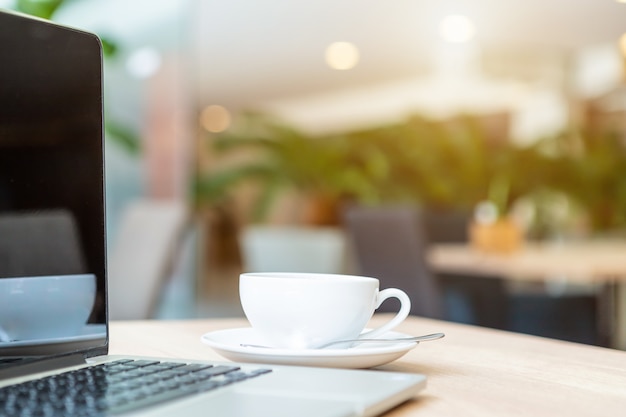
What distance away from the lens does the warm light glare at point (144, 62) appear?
4.70 metres

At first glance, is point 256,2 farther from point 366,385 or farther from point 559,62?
point 366,385

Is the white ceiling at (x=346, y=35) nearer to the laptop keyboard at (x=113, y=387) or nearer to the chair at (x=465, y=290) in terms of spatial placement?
the chair at (x=465, y=290)

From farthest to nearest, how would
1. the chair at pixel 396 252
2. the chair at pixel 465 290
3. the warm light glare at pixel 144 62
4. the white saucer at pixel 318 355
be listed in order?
the warm light glare at pixel 144 62 → the chair at pixel 465 290 → the chair at pixel 396 252 → the white saucer at pixel 318 355

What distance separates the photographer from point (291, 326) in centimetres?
63

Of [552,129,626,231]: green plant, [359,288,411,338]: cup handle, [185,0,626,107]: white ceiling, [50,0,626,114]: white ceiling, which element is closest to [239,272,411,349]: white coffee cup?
[359,288,411,338]: cup handle

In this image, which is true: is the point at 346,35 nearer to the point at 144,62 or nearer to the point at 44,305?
the point at 144,62

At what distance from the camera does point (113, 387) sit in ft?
1.57

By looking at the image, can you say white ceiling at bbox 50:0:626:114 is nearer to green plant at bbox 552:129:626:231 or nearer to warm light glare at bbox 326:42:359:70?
warm light glare at bbox 326:42:359:70

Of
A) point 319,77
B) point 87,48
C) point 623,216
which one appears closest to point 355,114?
point 319,77

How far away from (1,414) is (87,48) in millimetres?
379

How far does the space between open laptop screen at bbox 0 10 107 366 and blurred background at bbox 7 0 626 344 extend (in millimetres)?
4148

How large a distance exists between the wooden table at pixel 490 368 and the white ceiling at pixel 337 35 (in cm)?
431

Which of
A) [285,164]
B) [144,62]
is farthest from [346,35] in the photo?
[144,62]

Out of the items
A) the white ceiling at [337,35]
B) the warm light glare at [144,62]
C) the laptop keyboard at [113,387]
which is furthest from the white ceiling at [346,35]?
the laptop keyboard at [113,387]
